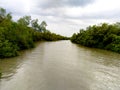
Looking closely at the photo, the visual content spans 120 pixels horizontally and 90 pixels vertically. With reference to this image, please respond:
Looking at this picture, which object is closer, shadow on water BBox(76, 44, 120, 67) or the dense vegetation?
shadow on water BBox(76, 44, 120, 67)

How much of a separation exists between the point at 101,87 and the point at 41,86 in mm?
3800

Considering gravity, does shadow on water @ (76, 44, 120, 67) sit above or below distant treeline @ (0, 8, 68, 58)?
below

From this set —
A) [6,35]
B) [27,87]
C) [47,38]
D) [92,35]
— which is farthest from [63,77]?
[47,38]

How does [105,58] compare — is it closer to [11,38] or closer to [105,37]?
[11,38]

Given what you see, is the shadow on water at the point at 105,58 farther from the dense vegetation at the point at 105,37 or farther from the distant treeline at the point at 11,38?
the distant treeline at the point at 11,38

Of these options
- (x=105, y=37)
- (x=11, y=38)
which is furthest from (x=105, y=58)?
(x=105, y=37)

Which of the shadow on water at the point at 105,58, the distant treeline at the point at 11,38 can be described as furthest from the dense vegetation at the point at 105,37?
the distant treeline at the point at 11,38

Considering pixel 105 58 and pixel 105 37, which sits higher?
pixel 105 37

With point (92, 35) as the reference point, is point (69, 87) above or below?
below

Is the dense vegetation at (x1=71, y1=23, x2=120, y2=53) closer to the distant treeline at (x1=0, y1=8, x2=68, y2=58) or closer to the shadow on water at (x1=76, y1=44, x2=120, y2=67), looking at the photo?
the shadow on water at (x1=76, y1=44, x2=120, y2=67)

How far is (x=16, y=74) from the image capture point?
52.2 feet

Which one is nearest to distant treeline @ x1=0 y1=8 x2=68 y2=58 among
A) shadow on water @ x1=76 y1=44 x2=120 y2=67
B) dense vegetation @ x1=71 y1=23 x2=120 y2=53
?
shadow on water @ x1=76 y1=44 x2=120 y2=67

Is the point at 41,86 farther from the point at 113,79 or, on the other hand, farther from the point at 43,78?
the point at 113,79

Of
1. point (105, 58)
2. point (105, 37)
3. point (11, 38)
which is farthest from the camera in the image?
point (105, 37)
